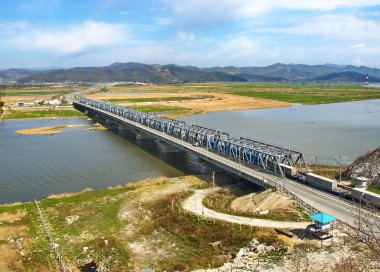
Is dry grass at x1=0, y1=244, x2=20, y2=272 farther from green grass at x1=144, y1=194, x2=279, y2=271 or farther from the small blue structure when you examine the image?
the small blue structure

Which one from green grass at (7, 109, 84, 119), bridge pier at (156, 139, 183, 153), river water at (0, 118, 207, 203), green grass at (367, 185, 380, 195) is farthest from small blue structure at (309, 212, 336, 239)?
green grass at (7, 109, 84, 119)

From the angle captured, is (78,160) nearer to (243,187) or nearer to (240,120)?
(243,187)

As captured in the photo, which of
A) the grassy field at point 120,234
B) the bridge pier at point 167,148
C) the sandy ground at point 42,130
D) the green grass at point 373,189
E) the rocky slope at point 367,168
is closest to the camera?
the grassy field at point 120,234

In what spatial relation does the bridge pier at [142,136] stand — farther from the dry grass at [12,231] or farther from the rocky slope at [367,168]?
the dry grass at [12,231]

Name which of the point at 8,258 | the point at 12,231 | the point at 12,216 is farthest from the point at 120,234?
the point at 12,216

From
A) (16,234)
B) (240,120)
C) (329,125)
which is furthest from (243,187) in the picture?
(240,120)

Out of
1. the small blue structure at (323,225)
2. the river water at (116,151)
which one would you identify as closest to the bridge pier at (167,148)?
the river water at (116,151)

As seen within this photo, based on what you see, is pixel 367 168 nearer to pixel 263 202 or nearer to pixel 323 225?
pixel 263 202
